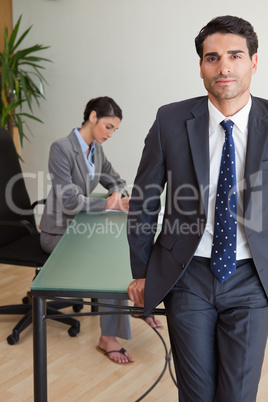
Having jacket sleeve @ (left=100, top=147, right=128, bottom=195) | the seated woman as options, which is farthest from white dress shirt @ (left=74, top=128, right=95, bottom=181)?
jacket sleeve @ (left=100, top=147, right=128, bottom=195)

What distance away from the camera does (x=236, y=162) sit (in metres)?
1.67

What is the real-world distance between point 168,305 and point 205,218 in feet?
1.03

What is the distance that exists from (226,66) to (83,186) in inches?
75.5

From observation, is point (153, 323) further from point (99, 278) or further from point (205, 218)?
point (205, 218)

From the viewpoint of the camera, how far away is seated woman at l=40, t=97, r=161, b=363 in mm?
3117

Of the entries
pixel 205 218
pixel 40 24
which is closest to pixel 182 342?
pixel 205 218

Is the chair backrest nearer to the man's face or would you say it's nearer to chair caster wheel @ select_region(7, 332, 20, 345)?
chair caster wheel @ select_region(7, 332, 20, 345)

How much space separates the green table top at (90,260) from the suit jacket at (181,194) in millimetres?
258

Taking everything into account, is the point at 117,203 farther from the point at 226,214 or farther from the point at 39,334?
the point at 226,214

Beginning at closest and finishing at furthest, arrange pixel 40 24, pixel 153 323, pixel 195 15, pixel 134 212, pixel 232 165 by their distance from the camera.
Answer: pixel 232 165 < pixel 134 212 < pixel 153 323 < pixel 195 15 < pixel 40 24

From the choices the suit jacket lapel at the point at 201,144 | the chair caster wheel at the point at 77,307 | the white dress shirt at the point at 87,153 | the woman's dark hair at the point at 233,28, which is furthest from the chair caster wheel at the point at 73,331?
the woman's dark hair at the point at 233,28

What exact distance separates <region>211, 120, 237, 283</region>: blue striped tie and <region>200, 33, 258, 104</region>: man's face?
11 centimetres

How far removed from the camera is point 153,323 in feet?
11.5

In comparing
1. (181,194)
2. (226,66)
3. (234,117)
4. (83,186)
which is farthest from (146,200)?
(83,186)
